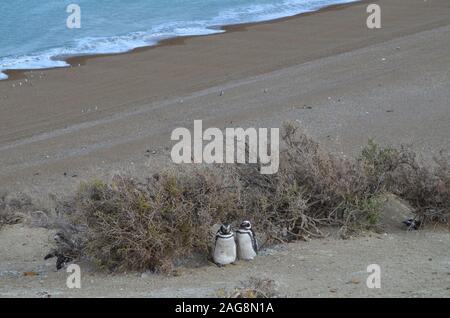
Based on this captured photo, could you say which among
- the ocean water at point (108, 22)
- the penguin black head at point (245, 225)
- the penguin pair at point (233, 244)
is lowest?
the penguin pair at point (233, 244)

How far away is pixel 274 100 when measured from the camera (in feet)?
46.0

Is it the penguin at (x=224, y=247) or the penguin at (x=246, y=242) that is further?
the penguin at (x=246, y=242)

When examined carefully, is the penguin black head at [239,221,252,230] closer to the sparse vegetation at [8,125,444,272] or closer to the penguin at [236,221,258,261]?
the penguin at [236,221,258,261]

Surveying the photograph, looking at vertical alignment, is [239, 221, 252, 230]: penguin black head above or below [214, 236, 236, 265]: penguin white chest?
above

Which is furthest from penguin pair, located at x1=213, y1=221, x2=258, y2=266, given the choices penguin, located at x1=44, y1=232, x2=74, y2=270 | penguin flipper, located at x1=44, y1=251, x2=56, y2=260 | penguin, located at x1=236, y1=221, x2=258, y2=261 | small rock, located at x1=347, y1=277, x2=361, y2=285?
penguin flipper, located at x1=44, y1=251, x2=56, y2=260

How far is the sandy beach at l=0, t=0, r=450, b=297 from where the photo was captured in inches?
285

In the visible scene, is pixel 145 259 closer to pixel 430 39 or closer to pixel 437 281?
pixel 437 281

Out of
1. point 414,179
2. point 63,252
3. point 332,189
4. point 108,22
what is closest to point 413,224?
point 414,179

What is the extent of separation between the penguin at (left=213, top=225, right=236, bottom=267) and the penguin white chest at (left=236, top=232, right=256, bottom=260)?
0.09 metres

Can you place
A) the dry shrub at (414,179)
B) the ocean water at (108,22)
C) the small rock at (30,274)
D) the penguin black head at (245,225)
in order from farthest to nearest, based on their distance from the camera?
the ocean water at (108,22) < the dry shrub at (414,179) < the small rock at (30,274) < the penguin black head at (245,225)

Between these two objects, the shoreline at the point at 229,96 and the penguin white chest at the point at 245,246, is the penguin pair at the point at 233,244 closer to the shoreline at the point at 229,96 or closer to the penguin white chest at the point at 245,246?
the penguin white chest at the point at 245,246

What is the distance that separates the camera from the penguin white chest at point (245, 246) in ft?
22.5

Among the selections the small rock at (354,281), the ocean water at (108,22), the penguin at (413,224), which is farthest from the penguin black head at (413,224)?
the ocean water at (108,22)

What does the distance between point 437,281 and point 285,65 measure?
11.2 meters
